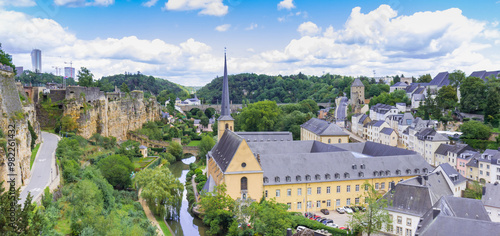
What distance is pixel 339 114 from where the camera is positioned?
8556 cm

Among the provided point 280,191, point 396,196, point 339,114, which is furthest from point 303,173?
point 339,114

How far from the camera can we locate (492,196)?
103ft

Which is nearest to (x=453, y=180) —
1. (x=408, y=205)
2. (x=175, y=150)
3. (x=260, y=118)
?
(x=408, y=205)

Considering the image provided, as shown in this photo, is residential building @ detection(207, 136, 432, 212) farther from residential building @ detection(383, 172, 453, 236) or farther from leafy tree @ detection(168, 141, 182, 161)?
leafy tree @ detection(168, 141, 182, 161)

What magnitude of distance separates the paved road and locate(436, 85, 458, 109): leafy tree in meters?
59.6

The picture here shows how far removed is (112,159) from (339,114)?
5928 centimetres

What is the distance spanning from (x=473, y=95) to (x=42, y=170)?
200 ft

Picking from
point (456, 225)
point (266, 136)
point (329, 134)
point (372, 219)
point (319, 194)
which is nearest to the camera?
point (456, 225)

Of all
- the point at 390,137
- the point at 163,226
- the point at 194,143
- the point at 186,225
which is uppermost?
the point at 390,137

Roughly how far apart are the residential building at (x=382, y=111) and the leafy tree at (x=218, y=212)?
49.0 meters

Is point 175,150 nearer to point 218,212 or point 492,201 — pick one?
point 218,212

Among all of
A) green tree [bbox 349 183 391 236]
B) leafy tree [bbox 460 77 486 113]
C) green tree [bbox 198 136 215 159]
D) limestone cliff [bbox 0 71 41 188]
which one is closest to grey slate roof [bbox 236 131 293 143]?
green tree [bbox 198 136 215 159]

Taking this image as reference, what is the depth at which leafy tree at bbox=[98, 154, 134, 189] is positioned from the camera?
37000mm

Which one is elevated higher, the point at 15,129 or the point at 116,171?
the point at 15,129
